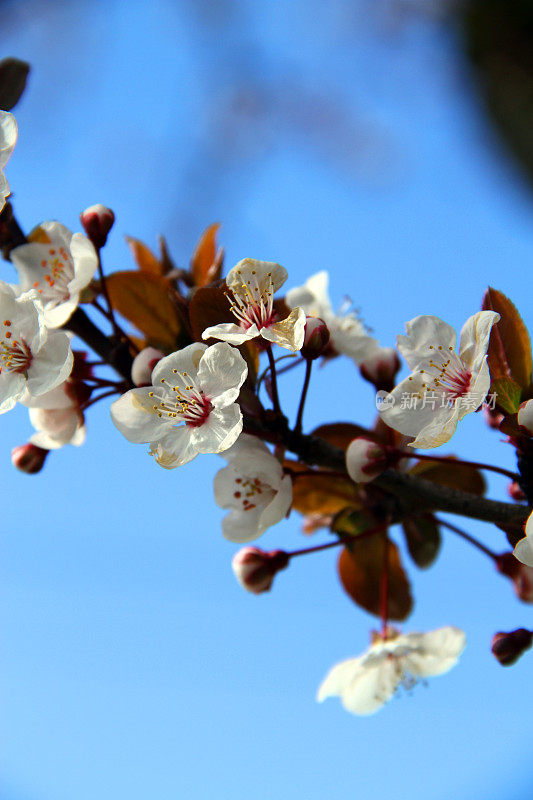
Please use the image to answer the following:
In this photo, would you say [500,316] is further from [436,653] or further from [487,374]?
[436,653]

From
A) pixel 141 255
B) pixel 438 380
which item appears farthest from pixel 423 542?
pixel 141 255

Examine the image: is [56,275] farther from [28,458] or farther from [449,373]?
[449,373]

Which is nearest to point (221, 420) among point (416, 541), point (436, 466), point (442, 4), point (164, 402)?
point (164, 402)

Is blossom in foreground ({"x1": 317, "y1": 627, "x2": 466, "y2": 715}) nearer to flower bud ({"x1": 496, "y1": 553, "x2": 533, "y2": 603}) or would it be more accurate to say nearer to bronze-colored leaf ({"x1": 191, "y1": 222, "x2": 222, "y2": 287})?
flower bud ({"x1": 496, "y1": 553, "x2": 533, "y2": 603})

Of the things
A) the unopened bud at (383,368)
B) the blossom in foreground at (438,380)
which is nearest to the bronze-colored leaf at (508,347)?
the blossom in foreground at (438,380)

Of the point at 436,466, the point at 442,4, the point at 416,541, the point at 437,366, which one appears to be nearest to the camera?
the point at 437,366

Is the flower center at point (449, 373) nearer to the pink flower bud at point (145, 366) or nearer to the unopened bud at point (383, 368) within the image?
the unopened bud at point (383, 368)
